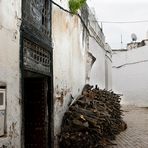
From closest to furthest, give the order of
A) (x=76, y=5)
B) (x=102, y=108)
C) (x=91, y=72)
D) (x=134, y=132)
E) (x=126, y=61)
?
(x=76, y=5) < (x=102, y=108) < (x=134, y=132) < (x=91, y=72) < (x=126, y=61)

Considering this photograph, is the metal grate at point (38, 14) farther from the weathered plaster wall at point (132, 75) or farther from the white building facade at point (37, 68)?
the weathered plaster wall at point (132, 75)

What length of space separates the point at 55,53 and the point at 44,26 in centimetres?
102

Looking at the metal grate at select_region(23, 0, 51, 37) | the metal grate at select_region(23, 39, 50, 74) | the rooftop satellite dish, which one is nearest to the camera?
the metal grate at select_region(23, 39, 50, 74)

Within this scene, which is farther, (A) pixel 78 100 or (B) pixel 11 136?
(A) pixel 78 100

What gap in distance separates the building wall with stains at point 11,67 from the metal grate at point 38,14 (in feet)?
1.59

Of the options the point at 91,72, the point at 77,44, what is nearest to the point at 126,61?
the point at 91,72

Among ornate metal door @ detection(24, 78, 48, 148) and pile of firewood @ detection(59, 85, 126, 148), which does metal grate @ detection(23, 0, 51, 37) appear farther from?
pile of firewood @ detection(59, 85, 126, 148)

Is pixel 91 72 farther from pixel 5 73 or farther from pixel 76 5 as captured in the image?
pixel 5 73

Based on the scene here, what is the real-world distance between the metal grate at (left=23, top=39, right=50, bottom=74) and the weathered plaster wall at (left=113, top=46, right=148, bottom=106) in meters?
20.9

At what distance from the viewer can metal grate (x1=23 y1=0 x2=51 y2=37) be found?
19.9ft

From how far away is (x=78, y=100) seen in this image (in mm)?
10258

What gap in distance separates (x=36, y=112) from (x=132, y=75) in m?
22.1

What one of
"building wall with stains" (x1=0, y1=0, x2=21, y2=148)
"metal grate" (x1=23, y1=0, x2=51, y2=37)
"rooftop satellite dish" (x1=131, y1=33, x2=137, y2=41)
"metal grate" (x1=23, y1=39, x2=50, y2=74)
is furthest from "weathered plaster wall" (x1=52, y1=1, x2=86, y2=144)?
"rooftop satellite dish" (x1=131, y1=33, x2=137, y2=41)

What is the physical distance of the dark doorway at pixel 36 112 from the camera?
748 centimetres
